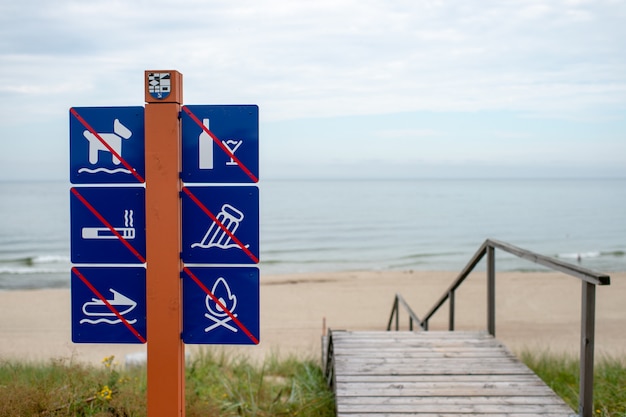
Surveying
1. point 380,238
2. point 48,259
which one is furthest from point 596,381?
point 380,238

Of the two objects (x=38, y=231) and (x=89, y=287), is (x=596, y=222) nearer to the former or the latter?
(x=38, y=231)

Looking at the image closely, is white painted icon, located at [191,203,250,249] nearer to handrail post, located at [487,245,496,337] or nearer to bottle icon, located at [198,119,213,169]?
bottle icon, located at [198,119,213,169]

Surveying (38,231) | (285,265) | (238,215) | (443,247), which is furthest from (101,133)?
(38,231)

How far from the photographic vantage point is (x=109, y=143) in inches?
107

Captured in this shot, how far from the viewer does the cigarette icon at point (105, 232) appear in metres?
2.74

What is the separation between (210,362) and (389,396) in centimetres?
305

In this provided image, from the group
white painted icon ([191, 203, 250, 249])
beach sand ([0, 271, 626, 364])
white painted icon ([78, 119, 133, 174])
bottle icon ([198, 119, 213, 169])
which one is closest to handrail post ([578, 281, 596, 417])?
white painted icon ([191, 203, 250, 249])

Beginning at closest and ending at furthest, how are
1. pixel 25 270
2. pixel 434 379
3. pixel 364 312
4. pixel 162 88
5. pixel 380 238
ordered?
pixel 162 88, pixel 434 379, pixel 364 312, pixel 25 270, pixel 380 238

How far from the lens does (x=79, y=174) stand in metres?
2.73

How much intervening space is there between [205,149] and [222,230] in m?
0.37

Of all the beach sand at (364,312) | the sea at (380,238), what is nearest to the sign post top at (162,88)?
the beach sand at (364,312)

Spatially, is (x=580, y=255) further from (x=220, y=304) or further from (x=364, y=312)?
(x=220, y=304)

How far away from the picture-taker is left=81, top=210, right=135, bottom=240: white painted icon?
2.73 meters

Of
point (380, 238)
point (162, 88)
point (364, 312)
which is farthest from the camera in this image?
point (380, 238)
